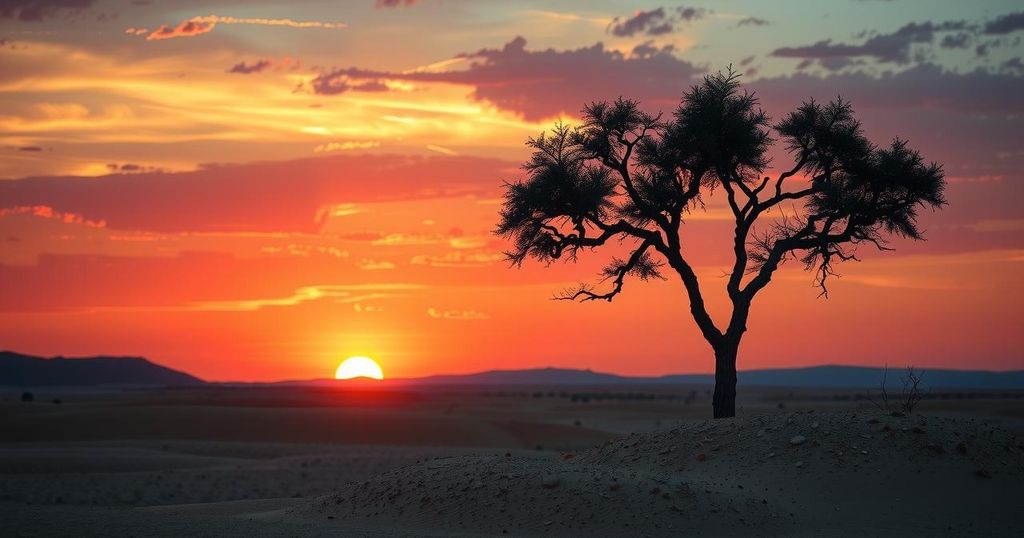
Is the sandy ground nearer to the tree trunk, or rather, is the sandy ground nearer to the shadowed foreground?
the shadowed foreground

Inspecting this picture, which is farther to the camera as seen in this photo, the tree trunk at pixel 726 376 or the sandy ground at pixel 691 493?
the tree trunk at pixel 726 376

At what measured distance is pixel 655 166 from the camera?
1223 inches

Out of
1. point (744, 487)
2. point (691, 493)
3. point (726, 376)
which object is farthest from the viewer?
point (726, 376)

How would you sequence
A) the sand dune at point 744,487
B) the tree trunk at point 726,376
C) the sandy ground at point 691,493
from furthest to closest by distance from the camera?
the tree trunk at point 726,376, the sand dune at point 744,487, the sandy ground at point 691,493

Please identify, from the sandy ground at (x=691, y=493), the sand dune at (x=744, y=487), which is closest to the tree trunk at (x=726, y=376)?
the sandy ground at (x=691, y=493)

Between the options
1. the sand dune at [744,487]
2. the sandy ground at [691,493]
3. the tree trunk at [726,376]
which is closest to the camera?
the sandy ground at [691,493]

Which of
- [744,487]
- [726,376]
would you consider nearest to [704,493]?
[744,487]

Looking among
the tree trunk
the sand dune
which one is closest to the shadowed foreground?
the sand dune

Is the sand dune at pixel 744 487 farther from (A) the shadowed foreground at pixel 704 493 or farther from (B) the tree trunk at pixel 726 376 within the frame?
(B) the tree trunk at pixel 726 376

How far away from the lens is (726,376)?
94.5ft

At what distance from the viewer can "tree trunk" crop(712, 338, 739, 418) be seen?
28766 millimetres

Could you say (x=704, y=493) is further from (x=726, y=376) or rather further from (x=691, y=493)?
(x=726, y=376)

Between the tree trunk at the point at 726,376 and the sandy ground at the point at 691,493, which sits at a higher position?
the tree trunk at the point at 726,376

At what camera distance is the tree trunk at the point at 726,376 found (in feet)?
94.4
